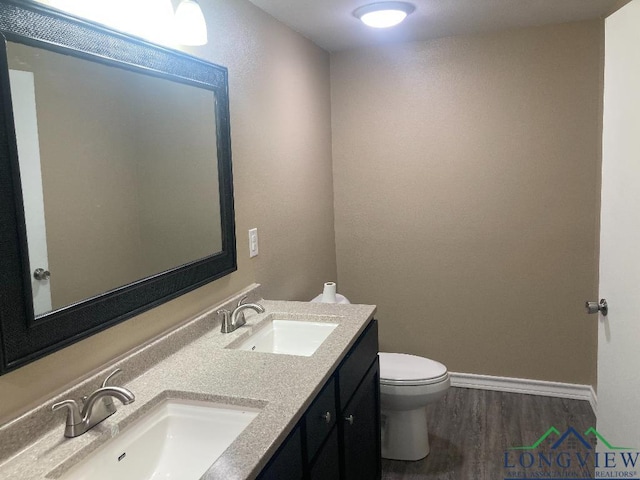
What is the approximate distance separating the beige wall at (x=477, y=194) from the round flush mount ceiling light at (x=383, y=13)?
0.65 metres

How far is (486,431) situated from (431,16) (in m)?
2.24

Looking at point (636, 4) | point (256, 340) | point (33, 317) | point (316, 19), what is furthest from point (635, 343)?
point (316, 19)

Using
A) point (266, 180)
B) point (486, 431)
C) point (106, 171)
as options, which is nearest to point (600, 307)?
point (486, 431)

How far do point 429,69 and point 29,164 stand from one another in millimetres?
2506

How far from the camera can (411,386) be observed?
251cm

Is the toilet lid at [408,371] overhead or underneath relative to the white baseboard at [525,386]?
overhead

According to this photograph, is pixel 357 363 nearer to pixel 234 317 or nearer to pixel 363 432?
pixel 363 432

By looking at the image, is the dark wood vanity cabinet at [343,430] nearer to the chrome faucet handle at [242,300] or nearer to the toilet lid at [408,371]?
the toilet lid at [408,371]

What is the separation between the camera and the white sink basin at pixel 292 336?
2.10 meters

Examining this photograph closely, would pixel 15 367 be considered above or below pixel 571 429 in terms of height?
above

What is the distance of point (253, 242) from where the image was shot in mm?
2385

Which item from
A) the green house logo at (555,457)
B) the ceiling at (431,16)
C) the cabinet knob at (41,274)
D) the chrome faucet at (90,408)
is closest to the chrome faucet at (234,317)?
the chrome faucet at (90,408)

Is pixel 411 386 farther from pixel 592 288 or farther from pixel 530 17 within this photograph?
pixel 530 17

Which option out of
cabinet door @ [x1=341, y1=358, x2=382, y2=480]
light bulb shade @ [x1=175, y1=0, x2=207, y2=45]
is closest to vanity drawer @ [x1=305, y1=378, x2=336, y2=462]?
cabinet door @ [x1=341, y1=358, x2=382, y2=480]
